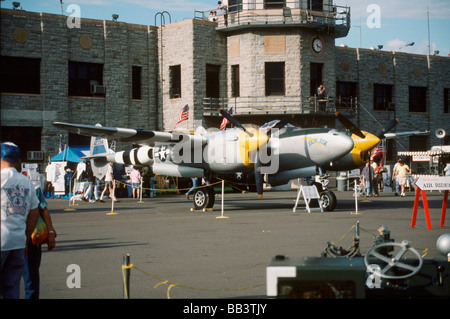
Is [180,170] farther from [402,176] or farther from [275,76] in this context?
[275,76]

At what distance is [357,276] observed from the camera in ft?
16.5

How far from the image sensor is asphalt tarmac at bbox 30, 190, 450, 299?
7961mm

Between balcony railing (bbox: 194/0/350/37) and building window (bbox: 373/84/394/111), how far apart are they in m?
7.56

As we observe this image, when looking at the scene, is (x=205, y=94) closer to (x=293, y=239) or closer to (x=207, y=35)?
(x=207, y=35)

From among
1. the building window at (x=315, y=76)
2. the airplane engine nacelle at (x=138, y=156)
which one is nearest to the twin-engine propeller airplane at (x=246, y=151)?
the airplane engine nacelle at (x=138, y=156)

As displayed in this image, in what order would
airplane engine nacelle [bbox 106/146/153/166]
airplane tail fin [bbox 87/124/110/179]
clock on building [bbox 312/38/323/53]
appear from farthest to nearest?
clock on building [bbox 312/38/323/53]
airplane tail fin [bbox 87/124/110/179]
airplane engine nacelle [bbox 106/146/153/166]

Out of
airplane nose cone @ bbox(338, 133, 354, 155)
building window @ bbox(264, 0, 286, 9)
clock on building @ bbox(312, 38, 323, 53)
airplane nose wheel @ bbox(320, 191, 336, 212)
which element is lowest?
airplane nose wheel @ bbox(320, 191, 336, 212)

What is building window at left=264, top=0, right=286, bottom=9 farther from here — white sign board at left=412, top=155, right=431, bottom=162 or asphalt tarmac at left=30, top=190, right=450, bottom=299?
asphalt tarmac at left=30, top=190, right=450, bottom=299

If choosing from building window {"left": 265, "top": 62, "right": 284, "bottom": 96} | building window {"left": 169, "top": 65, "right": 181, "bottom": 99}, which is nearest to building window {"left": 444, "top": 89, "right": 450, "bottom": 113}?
building window {"left": 265, "top": 62, "right": 284, "bottom": 96}

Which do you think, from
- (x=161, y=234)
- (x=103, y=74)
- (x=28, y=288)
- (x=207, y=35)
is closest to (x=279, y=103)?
(x=207, y=35)

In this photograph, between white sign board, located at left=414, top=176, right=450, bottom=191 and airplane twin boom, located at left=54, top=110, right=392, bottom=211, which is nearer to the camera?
white sign board, located at left=414, top=176, right=450, bottom=191

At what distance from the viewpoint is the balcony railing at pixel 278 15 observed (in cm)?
3794

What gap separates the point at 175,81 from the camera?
39.9m

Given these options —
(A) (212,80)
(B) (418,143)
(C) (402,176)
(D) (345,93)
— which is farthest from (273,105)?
(B) (418,143)
